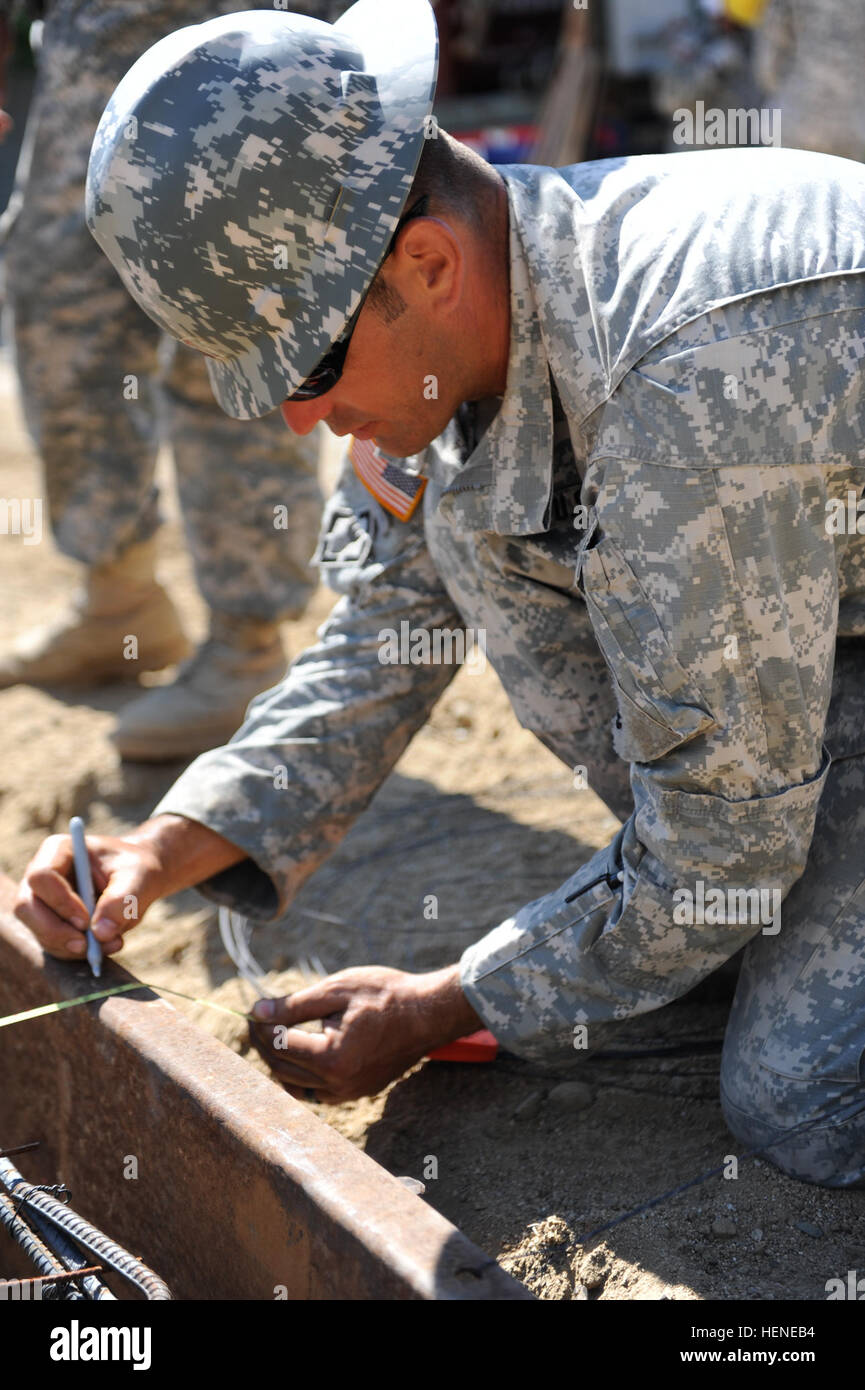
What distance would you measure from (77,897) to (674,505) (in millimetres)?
1048

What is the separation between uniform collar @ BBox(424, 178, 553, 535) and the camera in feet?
5.74

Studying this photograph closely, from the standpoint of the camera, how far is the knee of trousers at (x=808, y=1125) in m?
1.88

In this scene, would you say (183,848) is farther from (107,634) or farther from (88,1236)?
(107,634)

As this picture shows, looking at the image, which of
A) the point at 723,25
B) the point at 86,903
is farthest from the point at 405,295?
the point at 723,25

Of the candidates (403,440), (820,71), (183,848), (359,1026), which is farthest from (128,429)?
(820,71)

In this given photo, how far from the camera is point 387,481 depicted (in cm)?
233

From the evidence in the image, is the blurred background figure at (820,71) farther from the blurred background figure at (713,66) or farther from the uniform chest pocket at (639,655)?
the uniform chest pocket at (639,655)

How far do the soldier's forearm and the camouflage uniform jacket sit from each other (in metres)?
0.50

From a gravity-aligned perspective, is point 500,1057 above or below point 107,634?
below

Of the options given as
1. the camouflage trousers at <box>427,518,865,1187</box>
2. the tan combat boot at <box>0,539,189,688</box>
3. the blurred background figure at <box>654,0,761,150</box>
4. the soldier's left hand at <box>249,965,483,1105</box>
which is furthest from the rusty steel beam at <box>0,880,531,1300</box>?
the blurred background figure at <box>654,0,761,150</box>

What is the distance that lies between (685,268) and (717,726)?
0.54m

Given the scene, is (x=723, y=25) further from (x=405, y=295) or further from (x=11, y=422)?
(x=405, y=295)

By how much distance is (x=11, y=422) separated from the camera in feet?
23.5

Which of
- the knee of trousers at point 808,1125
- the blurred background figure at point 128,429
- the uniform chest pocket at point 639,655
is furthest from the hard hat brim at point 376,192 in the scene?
the blurred background figure at point 128,429
